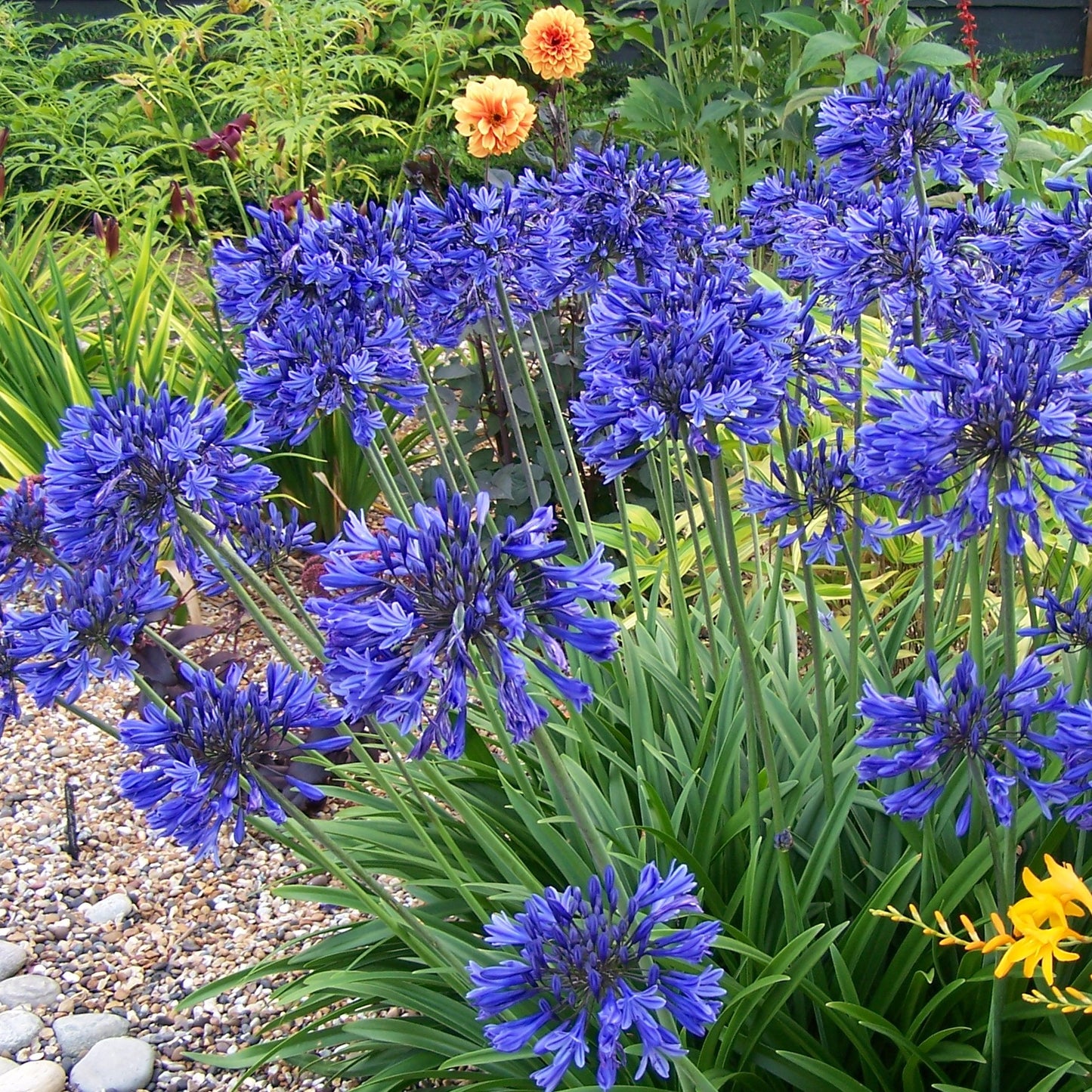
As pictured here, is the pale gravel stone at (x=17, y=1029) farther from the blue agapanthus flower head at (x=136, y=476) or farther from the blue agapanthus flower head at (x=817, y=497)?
the blue agapanthus flower head at (x=817, y=497)

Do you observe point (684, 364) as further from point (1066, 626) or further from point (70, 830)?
point (70, 830)

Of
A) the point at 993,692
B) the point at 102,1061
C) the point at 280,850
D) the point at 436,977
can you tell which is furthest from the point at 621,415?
the point at 280,850

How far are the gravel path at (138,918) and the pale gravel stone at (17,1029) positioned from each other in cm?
2

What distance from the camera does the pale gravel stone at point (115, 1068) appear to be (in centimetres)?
256

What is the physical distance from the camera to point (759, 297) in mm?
1747

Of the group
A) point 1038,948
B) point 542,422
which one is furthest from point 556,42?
point 1038,948

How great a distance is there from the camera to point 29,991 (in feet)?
9.37

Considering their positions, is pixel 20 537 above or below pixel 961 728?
above

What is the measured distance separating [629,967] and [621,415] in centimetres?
74

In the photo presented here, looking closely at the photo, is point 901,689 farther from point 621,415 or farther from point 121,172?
point 121,172

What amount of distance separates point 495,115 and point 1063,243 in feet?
9.33

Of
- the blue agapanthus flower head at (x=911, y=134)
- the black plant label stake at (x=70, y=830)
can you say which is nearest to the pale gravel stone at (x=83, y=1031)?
the black plant label stake at (x=70, y=830)

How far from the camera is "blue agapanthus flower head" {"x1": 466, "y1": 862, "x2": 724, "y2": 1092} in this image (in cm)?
127

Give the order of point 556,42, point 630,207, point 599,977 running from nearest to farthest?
point 599,977, point 630,207, point 556,42
